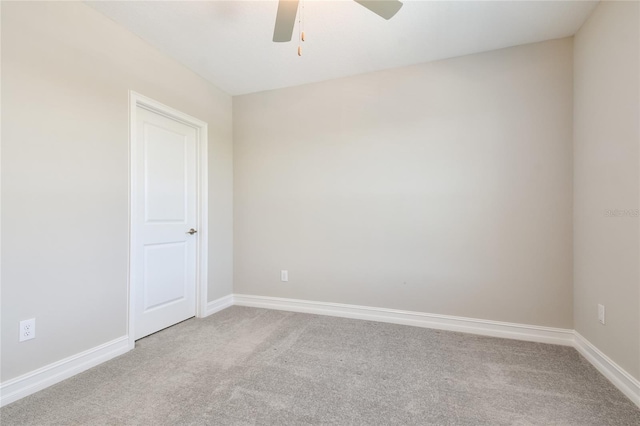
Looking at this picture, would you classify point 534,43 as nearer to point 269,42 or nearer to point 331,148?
point 331,148

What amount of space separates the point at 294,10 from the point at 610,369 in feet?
9.67

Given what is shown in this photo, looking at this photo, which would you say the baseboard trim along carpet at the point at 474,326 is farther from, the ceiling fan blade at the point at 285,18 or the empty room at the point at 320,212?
the ceiling fan blade at the point at 285,18

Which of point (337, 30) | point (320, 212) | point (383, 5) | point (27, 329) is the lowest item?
point (27, 329)

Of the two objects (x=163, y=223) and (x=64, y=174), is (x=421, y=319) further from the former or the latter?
(x=64, y=174)

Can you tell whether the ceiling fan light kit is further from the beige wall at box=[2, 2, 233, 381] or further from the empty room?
the beige wall at box=[2, 2, 233, 381]

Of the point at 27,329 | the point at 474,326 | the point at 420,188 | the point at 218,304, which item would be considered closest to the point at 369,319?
the point at 474,326

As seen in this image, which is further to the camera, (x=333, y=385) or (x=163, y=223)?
(x=163, y=223)

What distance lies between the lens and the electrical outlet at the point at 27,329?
5.28ft

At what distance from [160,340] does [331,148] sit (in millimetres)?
2404

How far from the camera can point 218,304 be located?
10.2 ft

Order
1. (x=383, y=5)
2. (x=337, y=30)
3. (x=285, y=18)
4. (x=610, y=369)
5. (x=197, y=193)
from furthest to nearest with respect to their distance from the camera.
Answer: (x=197, y=193) < (x=337, y=30) < (x=610, y=369) < (x=285, y=18) < (x=383, y=5)

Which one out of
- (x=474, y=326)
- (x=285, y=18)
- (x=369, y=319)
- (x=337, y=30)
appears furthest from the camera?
(x=369, y=319)

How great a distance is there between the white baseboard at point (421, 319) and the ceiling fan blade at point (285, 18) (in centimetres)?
246

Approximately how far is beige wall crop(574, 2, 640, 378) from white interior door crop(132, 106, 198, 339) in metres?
3.38
